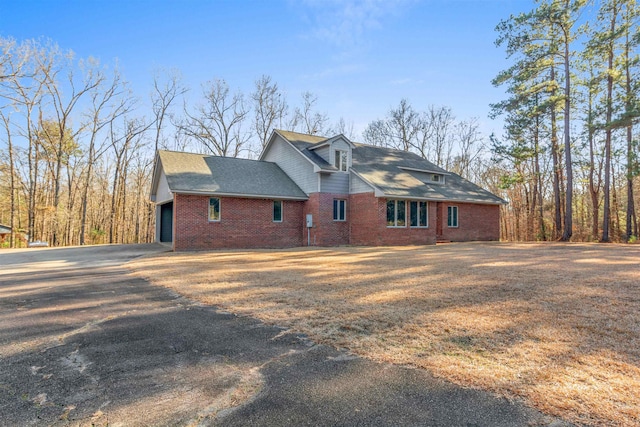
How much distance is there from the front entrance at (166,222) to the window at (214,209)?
487 centimetres

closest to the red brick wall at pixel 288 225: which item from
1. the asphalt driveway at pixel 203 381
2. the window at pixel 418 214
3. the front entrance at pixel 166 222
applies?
the window at pixel 418 214

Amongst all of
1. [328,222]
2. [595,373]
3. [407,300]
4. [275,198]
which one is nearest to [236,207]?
[275,198]

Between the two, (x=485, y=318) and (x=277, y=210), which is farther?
(x=277, y=210)

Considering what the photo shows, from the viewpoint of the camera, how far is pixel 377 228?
18125 mm

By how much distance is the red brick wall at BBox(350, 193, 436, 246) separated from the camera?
1817 centimetres

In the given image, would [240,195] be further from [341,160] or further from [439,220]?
[439,220]

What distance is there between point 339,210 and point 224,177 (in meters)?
6.38

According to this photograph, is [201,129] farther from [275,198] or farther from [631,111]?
[631,111]

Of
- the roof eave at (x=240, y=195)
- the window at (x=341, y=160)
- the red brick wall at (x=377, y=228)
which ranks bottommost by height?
the red brick wall at (x=377, y=228)

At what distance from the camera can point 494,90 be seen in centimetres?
2344

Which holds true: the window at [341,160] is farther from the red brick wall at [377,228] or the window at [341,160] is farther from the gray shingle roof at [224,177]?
the gray shingle roof at [224,177]

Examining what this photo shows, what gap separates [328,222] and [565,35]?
676 inches

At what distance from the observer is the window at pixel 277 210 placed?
18.9m

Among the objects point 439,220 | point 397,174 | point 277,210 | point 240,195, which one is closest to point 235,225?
point 240,195
